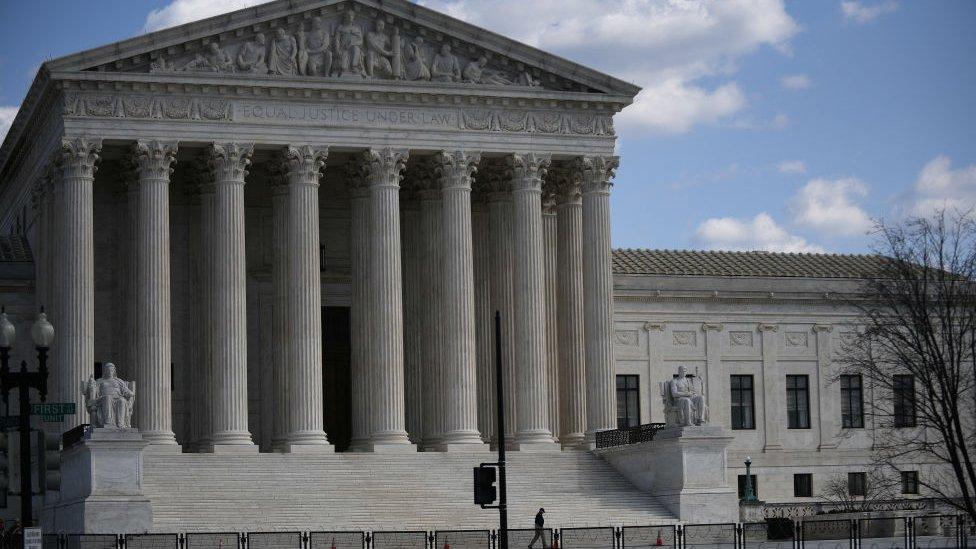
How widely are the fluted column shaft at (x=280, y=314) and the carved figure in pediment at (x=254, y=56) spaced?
476 centimetres

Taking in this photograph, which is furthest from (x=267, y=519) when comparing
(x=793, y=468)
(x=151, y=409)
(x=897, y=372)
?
(x=897, y=372)

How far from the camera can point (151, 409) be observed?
2601 inches

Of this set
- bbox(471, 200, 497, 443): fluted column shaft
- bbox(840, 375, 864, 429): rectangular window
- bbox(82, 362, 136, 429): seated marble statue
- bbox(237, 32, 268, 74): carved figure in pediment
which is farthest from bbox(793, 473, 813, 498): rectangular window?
bbox(82, 362, 136, 429): seated marble statue

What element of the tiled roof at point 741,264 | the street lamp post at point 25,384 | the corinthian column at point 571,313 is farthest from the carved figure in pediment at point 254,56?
the street lamp post at point 25,384

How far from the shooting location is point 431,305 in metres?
73.4

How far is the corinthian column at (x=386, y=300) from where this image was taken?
68938mm

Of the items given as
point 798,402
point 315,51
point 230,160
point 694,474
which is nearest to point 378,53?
point 315,51

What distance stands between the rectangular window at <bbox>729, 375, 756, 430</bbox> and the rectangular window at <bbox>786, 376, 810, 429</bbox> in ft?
6.25

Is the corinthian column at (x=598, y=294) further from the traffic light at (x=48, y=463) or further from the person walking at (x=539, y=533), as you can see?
the traffic light at (x=48, y=463)

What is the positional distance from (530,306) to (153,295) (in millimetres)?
14514

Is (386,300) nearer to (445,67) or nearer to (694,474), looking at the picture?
(445,67)

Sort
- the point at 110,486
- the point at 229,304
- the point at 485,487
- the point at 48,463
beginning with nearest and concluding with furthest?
1. the point at 48,463
2. the point at 485,487
3. the point at 110,486
4. the point at 229,304

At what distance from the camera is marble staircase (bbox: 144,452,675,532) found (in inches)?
2327

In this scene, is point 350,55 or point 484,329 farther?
point 484,329
